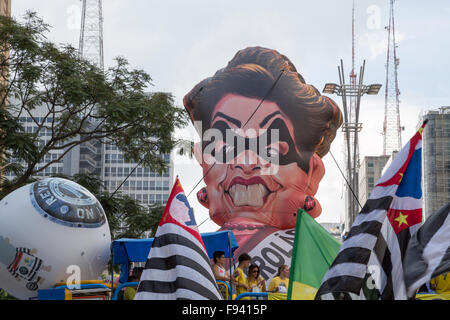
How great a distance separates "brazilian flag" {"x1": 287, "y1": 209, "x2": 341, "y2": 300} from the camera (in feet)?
18.7

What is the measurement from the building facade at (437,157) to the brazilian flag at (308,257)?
2349 inches

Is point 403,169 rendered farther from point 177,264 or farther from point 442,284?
point 442,284

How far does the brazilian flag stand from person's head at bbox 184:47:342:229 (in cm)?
964

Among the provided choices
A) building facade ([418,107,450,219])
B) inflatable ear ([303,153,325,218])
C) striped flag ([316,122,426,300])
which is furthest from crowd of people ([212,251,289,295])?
building facade ([418,107,450,219])

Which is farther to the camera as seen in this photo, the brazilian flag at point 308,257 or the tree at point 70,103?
the tree at point 70,103

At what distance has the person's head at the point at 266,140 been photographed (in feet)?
52.0

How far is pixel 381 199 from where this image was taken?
5367 mm

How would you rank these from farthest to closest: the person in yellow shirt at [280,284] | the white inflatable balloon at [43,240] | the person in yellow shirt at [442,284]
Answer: the person in yellow shirt at [280,284] < the person in yellow shirt at [442,284] < the white inflatable balloon at [43,240]

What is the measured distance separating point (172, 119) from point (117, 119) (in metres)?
2.11

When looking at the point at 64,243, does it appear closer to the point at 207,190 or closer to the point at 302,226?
the point at 302,226

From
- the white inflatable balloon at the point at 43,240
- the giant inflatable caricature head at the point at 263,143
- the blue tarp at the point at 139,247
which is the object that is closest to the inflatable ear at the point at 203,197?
the giant inflatable caricature head at the point at 263,143

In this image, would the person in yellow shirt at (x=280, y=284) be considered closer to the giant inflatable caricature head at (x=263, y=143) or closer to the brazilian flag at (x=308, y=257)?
the brazilian flag at (x=308, y=257)

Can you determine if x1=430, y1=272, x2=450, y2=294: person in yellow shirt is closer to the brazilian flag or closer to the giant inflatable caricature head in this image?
the brazilian flag

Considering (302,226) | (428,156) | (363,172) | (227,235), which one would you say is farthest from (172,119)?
(363,172)
